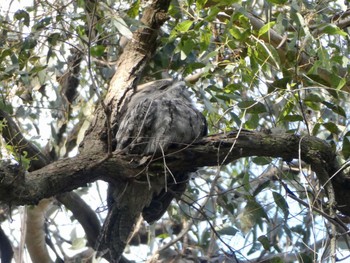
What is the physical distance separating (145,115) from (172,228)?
5.75ft

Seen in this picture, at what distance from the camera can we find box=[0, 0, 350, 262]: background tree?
3.02 metres

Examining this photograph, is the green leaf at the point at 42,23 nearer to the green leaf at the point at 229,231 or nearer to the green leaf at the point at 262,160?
the green leaf at the point at 262,160

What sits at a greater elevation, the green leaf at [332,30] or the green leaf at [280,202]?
the green leaf at [332,30]

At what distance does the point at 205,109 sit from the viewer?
12.9 ft

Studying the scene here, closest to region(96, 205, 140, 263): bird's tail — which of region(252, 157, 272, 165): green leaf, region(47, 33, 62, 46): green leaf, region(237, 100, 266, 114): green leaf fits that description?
region(252, 157, 272, 165): green leaf

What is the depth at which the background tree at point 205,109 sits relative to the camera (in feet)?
9.91

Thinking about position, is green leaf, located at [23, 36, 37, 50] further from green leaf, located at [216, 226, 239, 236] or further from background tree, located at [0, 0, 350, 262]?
green leaf, located at [216, 226, 239, 236]

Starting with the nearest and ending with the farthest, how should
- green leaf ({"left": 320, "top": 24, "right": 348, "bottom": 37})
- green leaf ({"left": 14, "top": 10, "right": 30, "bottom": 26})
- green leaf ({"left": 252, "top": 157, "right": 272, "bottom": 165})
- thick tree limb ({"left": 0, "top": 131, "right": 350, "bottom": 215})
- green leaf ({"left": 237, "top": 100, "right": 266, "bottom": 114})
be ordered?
thick tree limb ({"left": 0, "top": 131, "right": 350, "bottom": 215})
green leaf ({"left": 237, "top": 100, "right": 266, "bottom": 114})
green leaf ({"left": 320, "top": 24, "right": 348, "bottom": 37})
green leaf ({"left": 252, "top": 157, "right": 272, "bottom": 165})
green leaf ({"left": 14, "top": 10, "right": 30, "bottom": 26})

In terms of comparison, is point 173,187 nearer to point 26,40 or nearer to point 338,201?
point 338,201

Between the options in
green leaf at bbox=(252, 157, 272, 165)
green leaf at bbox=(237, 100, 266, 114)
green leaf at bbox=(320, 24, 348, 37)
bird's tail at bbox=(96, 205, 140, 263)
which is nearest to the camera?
green leaf at bbox=(237, 100, 266, 114)

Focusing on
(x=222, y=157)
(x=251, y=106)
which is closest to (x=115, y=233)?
(x=222, y=157)

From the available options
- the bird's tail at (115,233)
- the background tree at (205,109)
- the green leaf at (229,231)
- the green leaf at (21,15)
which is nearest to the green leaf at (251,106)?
the background tree at (205,109)

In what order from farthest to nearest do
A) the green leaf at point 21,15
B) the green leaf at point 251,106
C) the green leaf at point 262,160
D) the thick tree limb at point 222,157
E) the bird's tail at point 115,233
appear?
the green leaf at point 21,15 → the bird's tail at point 115,233 → the green leaf at point 262,160 → the green leaf at point 251,106 → the thick tree limb at point 222,157

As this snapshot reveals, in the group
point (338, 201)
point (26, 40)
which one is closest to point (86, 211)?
point (26, 40)
